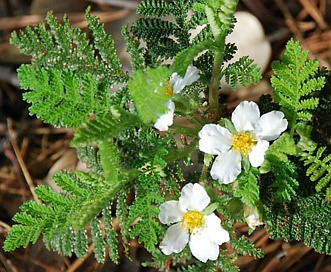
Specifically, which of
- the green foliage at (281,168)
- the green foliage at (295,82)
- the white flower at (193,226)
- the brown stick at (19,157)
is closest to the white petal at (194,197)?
the white flower at (193,226)

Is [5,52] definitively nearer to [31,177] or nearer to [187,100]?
[31,177]

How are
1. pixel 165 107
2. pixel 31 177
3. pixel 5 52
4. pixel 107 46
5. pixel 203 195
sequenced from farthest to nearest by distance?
pixel 5 52 → pixel 31 177 → pixel 107 46 → pixel 203 195 → pixel 165 107

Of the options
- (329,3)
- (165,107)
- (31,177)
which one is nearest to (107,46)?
(165,107)

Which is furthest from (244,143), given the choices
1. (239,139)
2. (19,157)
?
(19,157)

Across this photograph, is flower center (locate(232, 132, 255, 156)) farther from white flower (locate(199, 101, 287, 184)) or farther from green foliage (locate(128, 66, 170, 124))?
green foliage (locate(128, 66, 170, 124))

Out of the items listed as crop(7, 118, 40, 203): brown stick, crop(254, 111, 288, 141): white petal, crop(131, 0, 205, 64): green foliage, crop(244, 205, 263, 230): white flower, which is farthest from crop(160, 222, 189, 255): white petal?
crop(7, 118, 40, 203): brown stick

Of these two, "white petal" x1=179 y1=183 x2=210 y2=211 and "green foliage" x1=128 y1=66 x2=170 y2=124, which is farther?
"white petal" x1=179 y1=183 x2=210 y2=211
